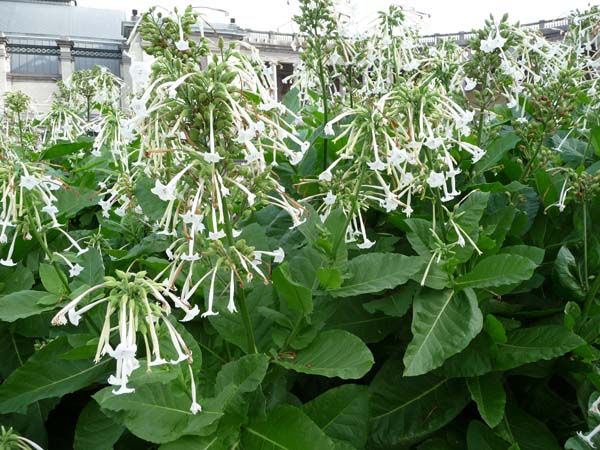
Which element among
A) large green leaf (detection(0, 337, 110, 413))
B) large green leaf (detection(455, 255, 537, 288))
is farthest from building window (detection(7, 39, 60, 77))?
large green leaf (detection(455, 255, 537, 288))

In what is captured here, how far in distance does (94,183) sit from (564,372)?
2.36 meters

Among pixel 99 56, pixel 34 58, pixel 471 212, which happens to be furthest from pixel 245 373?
pixel 34 58

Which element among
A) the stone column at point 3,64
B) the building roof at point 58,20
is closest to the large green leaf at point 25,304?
the stone column at point 3,64

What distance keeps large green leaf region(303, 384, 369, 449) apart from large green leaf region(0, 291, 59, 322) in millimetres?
865

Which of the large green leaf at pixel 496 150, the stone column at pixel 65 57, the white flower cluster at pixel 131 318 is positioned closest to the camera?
the white flower cluster at pixel 131 318

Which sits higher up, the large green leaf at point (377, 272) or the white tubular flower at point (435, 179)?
the white tubular flower at point (435, 179)

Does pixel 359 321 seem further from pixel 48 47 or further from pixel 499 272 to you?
pixel 48 47

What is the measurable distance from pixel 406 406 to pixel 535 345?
43cm

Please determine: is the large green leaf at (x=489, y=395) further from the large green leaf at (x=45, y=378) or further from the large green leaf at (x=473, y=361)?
the large green leaf at (x=45, y=378)

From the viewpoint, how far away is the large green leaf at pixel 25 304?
6.29ft

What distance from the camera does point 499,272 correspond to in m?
1.82

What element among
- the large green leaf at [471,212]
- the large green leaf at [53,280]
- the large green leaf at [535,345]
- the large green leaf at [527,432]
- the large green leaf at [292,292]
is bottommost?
the large green leaf at [527,432]

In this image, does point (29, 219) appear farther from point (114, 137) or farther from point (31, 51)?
point (31, 51)

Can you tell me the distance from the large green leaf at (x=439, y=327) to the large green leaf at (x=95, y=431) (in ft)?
2.84
